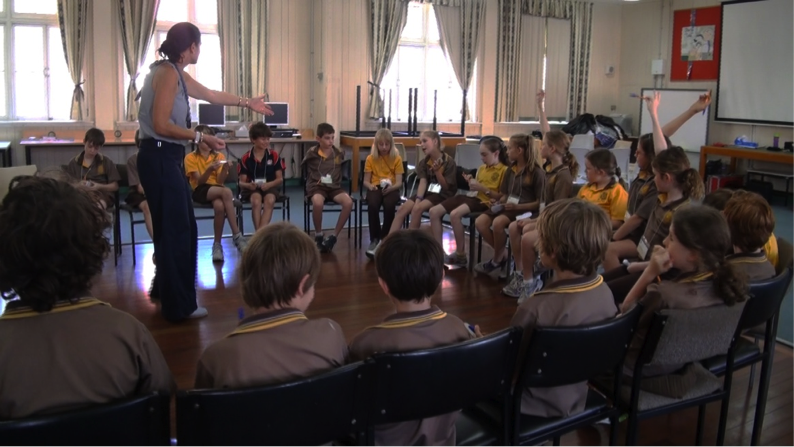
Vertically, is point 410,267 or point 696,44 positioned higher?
point 696,44

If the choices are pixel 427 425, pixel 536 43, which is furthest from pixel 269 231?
pixel 536 43

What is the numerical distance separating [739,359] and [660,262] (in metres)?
0.51

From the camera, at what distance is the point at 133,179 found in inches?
205

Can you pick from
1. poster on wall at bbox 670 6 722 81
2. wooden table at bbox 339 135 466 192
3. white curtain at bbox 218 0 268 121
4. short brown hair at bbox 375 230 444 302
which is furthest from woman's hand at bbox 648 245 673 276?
poster on wall at bbox 670 6 722 81

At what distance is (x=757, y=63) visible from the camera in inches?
388

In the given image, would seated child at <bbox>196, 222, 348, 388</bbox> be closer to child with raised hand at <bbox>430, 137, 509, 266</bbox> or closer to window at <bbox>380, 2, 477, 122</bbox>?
child with raised hand at <bbox>430, 137, 509, 266</bbox>

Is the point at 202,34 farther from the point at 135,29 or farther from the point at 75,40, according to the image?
the point at 75,40

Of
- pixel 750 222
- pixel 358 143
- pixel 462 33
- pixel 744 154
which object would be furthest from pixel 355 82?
pixel 750 222

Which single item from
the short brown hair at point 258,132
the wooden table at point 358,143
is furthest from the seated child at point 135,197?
the wooden table at point 358,143

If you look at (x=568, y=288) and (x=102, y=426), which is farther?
(x=568, y=288)

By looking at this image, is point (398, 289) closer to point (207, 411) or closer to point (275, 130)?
point (207, 411)

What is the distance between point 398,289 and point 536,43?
33.9ft

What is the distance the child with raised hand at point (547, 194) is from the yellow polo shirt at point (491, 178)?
482 millimetres

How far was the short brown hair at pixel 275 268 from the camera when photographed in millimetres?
1683
